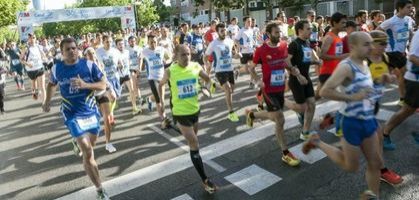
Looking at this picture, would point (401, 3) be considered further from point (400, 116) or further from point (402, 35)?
point (400, 116)

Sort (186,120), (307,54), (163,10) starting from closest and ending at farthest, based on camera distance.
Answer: (186,120)
(307,54)
(163,10)

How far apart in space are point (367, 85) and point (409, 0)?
4316mm

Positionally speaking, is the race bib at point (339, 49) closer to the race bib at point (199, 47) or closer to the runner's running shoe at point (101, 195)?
the runner's running shoe at point (101, 195)

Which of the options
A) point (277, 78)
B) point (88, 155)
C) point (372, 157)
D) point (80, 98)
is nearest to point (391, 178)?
point (372, 157)

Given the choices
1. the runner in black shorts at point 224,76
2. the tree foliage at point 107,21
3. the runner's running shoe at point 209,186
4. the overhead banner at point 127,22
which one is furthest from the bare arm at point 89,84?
the tree foliage at point 107,21

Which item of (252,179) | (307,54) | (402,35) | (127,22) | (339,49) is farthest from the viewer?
(127,22)

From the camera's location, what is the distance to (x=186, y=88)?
17.6ft

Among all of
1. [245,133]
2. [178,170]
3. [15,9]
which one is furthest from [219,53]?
[15,9]

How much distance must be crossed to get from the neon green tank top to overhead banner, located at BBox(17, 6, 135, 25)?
29.1 metres

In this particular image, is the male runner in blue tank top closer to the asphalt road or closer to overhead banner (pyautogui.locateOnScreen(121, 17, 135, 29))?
the asphalt road

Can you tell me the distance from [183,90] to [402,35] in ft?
15.3

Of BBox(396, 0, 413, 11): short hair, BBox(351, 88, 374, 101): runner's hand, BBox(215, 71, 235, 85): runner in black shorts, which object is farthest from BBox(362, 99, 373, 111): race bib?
BBox(215, 71, 235, 85): runner in black shorts

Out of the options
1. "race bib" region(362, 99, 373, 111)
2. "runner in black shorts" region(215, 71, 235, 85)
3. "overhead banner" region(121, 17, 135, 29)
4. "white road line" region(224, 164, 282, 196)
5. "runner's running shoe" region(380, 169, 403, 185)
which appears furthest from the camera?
"overhead banner" region(121, 17, 135, 29)

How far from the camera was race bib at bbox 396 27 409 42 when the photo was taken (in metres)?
7.66
